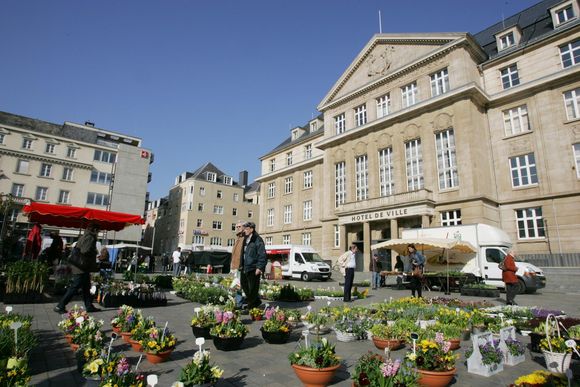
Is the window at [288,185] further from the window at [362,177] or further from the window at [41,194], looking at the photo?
the window at [41,194]

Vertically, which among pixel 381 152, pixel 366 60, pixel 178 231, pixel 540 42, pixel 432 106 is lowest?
pixel 178 231

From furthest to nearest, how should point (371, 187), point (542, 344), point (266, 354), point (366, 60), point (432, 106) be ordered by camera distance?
1. point (366, 60)
2. point (371, 187)
3. point (432, 106)
4. point (266, 354)
5. point (542, 344)

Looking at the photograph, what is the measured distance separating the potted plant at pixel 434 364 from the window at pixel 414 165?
88.3 feet

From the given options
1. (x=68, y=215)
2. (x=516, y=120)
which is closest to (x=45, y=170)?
(x=68, y=215)

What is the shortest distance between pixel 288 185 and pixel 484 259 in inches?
1248

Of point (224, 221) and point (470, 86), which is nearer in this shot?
point (470, 86)

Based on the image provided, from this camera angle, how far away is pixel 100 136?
5172 cm

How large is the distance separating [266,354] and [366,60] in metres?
36.8

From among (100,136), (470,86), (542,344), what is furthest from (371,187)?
(100,136)

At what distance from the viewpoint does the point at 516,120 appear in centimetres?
2761

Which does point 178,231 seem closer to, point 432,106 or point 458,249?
point 432,106

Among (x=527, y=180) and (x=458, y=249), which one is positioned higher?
(x=527, y=180)

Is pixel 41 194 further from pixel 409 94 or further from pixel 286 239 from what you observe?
pixel 409 94

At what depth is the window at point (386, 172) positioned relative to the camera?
105 feet
